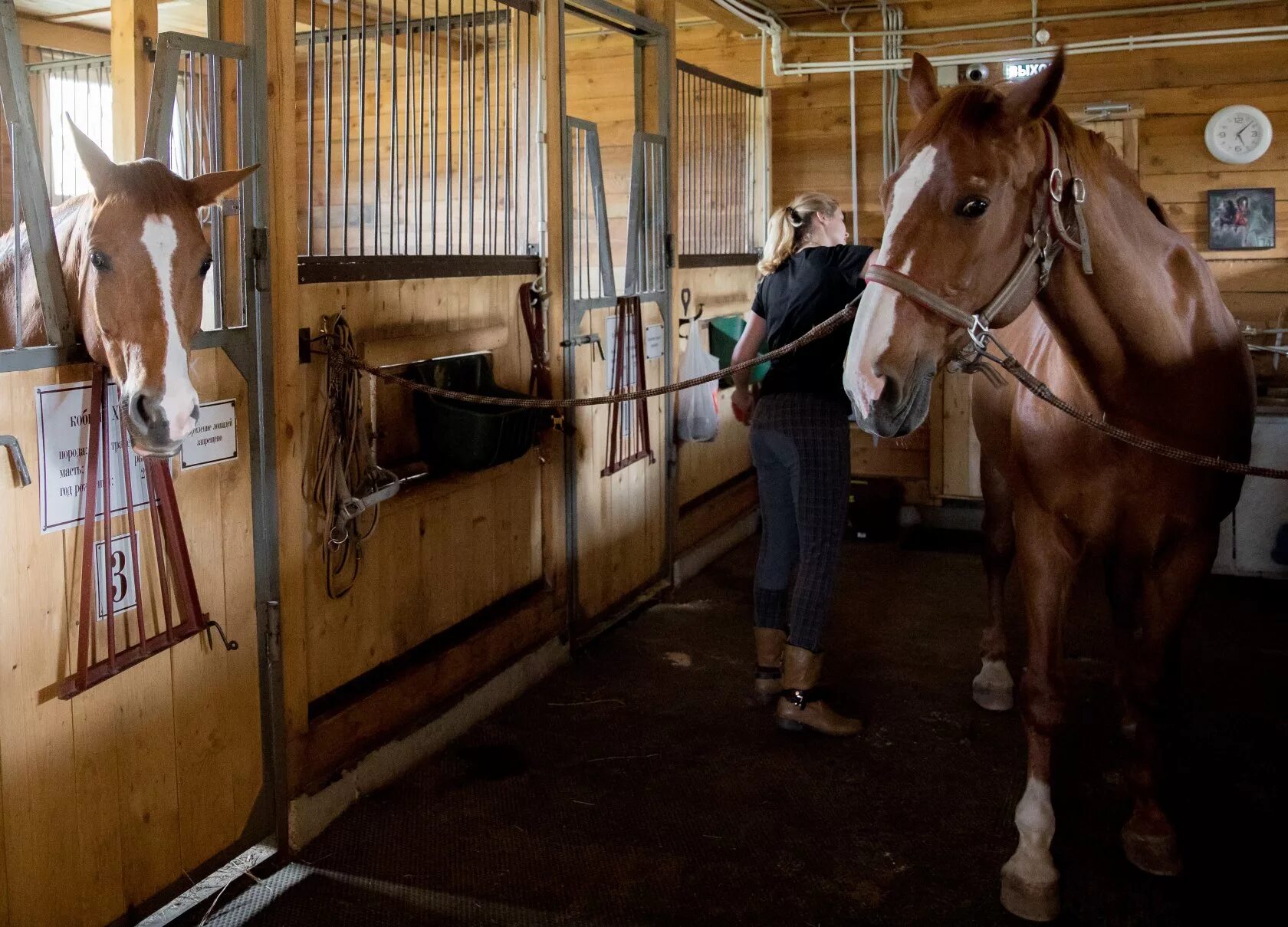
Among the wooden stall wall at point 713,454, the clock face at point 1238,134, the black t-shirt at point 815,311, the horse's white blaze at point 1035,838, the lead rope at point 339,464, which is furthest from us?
the clock face at point 1238,134

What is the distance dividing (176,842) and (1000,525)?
2.28 metres

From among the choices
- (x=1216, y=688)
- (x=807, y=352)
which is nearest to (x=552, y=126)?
(x=807, y=352)

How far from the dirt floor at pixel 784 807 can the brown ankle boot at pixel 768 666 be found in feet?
0.20

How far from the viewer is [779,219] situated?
2934 mm

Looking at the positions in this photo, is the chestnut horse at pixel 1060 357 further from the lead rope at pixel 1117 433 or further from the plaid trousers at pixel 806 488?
the plaid trousers at pixel 806 488

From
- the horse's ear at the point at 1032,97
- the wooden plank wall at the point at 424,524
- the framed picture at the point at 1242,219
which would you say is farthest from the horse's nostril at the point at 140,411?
the framed picture at the point at 1242,219

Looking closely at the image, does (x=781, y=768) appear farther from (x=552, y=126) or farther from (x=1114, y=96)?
(x=1114, y=96)

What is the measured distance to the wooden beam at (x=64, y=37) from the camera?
13.3 feet

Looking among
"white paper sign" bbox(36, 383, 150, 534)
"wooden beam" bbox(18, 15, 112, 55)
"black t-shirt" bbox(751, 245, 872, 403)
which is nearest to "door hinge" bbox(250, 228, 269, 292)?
"white paper sign" bbox(36, 383, 150, 534)

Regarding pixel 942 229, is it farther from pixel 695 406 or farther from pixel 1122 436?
pixel 695 406

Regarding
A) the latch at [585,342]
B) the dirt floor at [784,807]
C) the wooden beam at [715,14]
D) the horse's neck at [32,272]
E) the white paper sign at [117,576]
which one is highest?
the wooden beam at [715,14]

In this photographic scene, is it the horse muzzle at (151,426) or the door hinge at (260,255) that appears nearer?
the horse muzzle at (151,426)

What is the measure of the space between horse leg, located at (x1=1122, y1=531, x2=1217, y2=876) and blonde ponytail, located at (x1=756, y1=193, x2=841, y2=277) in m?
1.19

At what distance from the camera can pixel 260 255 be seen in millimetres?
2135
